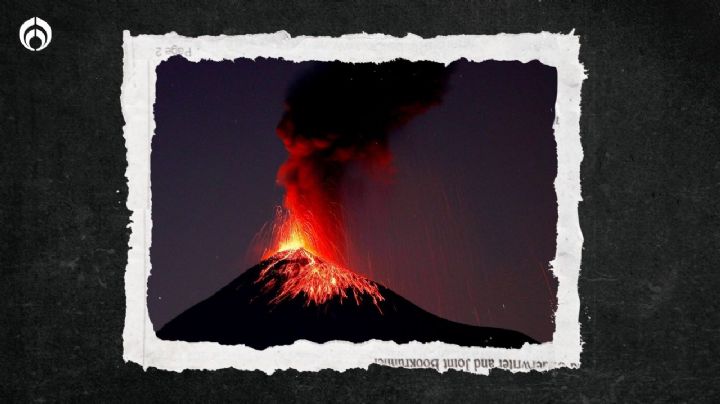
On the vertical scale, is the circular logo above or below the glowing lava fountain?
above

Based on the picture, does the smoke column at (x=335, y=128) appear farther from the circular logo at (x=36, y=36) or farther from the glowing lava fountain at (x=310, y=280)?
the circular logo at (x=36, y=36)

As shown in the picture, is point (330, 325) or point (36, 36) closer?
point (330, 325)

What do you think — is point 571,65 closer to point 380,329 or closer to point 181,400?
point 380,329

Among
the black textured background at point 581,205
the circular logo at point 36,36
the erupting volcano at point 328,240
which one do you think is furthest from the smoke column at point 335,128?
the circular logo at point 36,36

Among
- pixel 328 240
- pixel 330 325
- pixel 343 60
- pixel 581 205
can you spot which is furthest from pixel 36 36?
pixel 581 205

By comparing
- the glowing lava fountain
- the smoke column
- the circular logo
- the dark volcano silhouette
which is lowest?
the dark volcano silhouette

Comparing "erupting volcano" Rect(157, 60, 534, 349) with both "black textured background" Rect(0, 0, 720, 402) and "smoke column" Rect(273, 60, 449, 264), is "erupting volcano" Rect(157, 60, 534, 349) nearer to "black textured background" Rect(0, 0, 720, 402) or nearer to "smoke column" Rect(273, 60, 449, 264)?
"smoke column" Rect(273, 60, 449, 264)

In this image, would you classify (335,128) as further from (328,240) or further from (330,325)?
(330,325)

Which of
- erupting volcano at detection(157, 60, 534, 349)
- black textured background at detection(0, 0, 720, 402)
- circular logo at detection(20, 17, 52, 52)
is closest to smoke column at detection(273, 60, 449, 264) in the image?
erupting volcano at detection(157, 60, 534, 349)
